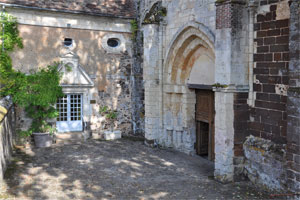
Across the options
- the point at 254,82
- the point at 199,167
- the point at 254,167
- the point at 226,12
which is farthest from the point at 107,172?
the point at 226,12

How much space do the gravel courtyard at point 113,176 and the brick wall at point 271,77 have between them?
1399mm

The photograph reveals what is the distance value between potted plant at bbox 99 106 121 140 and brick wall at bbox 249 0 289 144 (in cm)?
640

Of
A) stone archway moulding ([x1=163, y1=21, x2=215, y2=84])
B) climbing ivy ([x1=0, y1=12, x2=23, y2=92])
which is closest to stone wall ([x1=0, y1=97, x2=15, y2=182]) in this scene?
climbing ivy ([x1=0, y1=12, x2=23, y2=92])

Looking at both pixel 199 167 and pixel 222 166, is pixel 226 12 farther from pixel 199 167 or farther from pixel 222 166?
pixel 199 167

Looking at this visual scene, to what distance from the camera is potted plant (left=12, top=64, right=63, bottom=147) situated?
1066 cm

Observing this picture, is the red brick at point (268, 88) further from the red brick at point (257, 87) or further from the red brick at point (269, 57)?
the red brick at point (269, 57)

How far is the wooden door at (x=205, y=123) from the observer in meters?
9.49

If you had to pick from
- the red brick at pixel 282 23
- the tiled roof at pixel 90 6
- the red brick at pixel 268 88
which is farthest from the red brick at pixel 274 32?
the tiled roof at pixel 90 6

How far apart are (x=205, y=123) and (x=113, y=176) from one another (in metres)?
3.82

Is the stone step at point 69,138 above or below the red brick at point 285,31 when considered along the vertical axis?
below

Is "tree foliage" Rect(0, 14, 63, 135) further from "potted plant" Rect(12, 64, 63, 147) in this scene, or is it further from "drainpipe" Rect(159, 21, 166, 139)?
"drainpipe" Rect(159, 21, 166, 139)

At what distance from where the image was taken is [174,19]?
10.2 metres

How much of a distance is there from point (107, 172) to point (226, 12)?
497 centimetres

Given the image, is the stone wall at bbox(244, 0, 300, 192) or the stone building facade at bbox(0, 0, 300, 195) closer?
the stone wall at bbox(244, 0, 300, 192)
